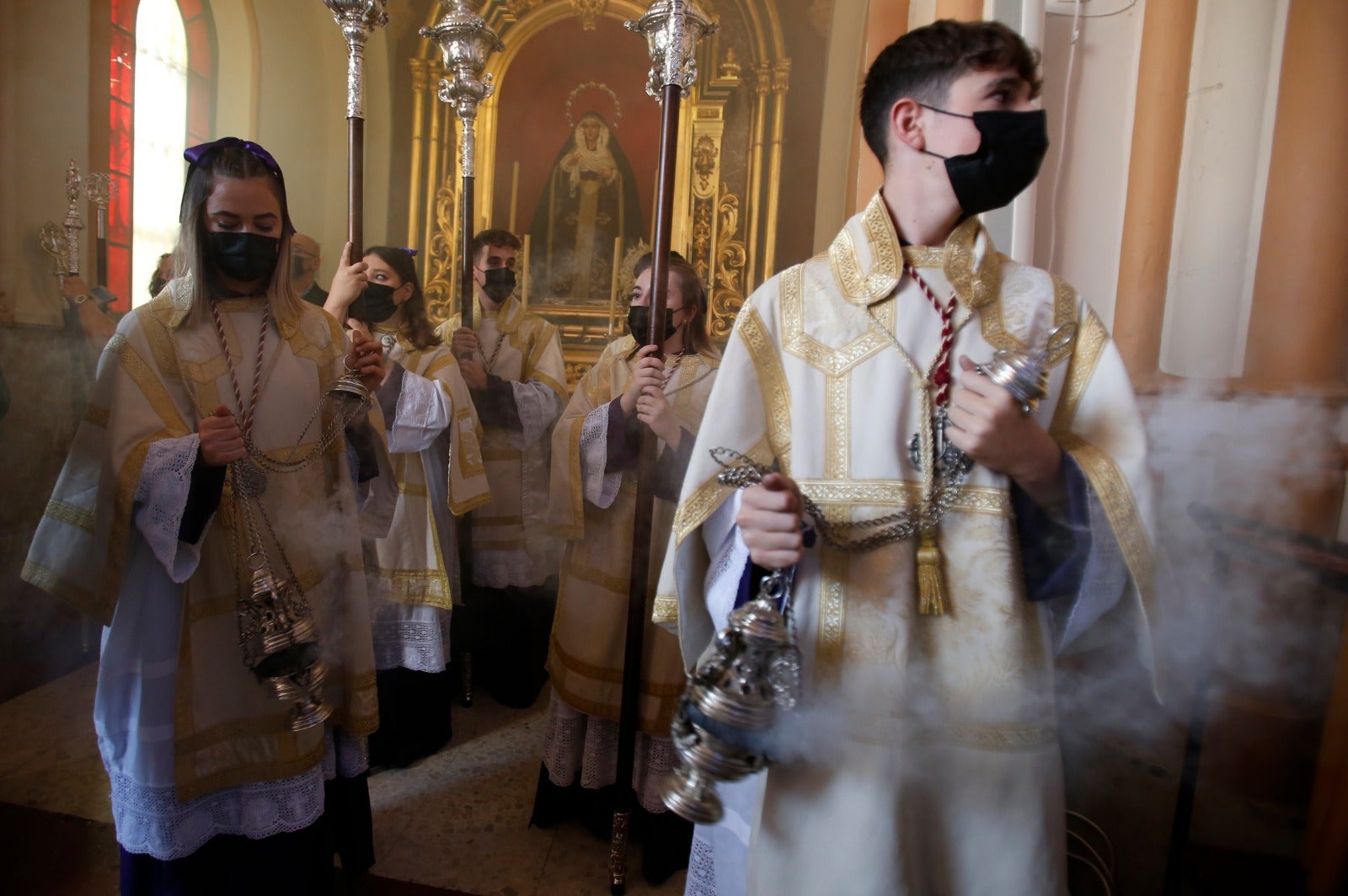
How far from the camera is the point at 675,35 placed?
2.03 m

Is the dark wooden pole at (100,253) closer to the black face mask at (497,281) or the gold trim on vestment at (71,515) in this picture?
the black face mask at (497,281)

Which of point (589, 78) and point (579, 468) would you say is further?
point (589, 78)

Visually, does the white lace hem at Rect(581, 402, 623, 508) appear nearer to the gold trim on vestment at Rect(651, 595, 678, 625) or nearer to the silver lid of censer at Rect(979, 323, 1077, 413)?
the gold trim on vestment at Rect(651, 595, 678, 625)

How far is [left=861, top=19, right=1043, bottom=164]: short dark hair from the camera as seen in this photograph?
1160 mm

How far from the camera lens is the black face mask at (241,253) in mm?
1799

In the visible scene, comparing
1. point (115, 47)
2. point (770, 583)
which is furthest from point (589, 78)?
point (770, 583)

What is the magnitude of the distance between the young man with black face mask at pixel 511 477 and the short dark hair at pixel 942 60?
2548 mm

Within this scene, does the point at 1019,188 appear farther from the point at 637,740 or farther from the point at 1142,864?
the point at 1142,864

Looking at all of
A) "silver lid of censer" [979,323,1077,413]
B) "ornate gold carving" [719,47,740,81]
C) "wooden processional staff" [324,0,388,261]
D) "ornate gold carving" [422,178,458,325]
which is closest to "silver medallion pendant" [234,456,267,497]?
"wooden processional staff" [324,0,388,261]

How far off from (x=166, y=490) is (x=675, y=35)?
1.71 metres

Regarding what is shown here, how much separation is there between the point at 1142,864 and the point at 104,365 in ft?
10.7

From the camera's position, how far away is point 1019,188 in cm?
117

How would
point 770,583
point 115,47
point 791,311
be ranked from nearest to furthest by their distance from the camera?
point 770,583 < point 791,311 < point 115,47

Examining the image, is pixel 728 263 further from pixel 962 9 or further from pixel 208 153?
pixel 208 153
